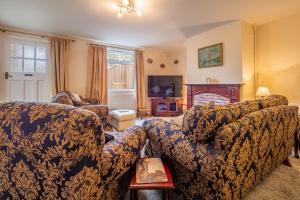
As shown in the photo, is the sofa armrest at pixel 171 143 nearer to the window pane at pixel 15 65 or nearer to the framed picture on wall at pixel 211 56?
the framed picture on wall at pixel 211 56

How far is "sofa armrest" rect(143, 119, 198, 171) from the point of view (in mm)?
1202

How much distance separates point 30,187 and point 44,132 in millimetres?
367

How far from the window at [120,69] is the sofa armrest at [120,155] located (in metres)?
4.22

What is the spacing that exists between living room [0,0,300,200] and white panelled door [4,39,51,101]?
0.07 feet

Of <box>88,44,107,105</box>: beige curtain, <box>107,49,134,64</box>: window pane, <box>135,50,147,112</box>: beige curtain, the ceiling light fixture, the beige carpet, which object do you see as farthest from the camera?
<box>135,50,147,112</box>: beige curtain

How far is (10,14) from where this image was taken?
3.19m

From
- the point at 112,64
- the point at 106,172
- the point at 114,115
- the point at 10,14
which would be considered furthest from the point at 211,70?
the point at 10,14

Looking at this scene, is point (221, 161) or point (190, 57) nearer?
point (221, 161)

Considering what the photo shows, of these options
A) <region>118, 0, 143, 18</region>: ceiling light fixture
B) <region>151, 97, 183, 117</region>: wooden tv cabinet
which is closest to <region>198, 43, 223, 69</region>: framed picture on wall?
<region>151, 97, 183, 117</region>: wooden tv cabinet

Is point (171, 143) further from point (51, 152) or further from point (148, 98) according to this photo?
→ point (148, 98)

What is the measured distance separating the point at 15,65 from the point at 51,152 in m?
4.24

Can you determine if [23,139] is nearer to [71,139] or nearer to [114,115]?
[71,139]

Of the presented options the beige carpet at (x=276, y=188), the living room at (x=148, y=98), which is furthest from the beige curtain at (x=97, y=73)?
the beige carpet at (x=276, y=188)

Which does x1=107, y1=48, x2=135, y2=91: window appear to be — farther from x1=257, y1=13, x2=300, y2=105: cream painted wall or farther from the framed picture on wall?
x1=257, y1=13, x2=300, y2=105: cream painted wall
